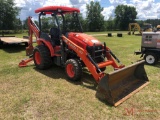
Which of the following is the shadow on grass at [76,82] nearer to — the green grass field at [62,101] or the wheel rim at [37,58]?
the green grass field at [62,101]

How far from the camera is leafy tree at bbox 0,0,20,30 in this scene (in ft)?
105

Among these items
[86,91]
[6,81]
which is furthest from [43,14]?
[86,91]

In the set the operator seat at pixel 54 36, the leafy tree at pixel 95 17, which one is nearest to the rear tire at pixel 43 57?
the operator seat at pixel 54 36

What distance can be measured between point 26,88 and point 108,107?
2396 millimetres

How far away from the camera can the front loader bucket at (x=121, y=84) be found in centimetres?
408

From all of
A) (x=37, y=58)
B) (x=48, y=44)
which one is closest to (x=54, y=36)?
(x=48, y=44)

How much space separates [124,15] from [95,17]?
64.4 feet

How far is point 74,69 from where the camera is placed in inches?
205

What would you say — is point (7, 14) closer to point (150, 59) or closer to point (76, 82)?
point (150, 59)

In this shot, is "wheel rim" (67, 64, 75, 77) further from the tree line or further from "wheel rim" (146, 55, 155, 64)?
"wheel rim" (146, 55, 155, 64)

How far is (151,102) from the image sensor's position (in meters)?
4.18

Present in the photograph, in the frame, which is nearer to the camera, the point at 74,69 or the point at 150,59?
the point at 74,69

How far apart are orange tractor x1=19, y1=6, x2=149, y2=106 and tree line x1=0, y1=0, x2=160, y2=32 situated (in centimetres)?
52

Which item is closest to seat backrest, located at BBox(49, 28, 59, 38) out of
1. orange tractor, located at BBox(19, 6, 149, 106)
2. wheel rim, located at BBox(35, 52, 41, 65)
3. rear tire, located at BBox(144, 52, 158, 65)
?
orange tractor, located at BBox(19, 6, 149, 106)
